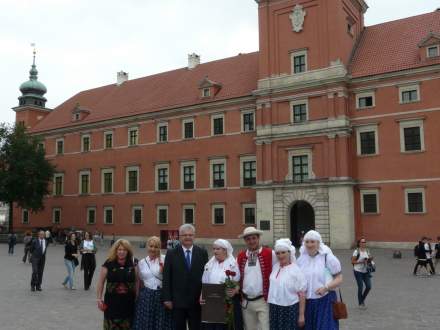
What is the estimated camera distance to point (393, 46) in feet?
117

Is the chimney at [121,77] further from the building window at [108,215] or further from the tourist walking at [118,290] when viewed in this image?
the tourist walking at [118,290]

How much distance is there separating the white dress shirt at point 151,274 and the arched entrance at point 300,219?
29.8 m

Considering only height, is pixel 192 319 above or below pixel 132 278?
below

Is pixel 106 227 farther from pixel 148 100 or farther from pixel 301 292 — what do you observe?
pixel 301 292

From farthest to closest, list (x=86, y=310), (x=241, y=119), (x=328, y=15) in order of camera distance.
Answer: (x=241, y=119), (x=328, y=15), (x=86, y=310)

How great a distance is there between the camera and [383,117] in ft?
108

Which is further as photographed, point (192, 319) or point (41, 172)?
point (41, 172)

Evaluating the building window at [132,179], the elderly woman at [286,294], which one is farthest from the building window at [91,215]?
the elderly woman at [286,294]

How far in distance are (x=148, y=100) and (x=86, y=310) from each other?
3618 cm

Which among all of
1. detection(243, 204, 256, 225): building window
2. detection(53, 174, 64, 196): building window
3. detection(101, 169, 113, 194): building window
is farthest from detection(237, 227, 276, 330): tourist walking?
detection(53, 174, 64, 196): building window

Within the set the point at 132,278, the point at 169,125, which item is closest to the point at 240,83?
the point at 169,125

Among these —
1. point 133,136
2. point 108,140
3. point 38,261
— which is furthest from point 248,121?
point 38,261

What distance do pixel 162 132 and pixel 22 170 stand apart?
42.5 ft

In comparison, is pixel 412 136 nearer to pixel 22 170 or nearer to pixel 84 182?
pixel 84 182
